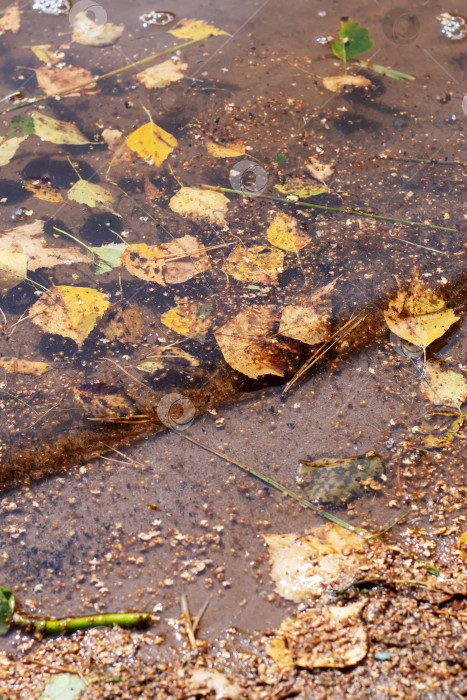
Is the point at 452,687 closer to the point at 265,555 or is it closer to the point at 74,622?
the point at 265,555

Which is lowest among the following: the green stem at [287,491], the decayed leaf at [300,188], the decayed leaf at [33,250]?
the green stem at [287,491]

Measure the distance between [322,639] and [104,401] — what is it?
789 mm

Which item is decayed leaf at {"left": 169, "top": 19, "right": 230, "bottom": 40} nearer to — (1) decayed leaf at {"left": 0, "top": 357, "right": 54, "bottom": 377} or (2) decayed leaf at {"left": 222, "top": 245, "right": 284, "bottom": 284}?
(2) decayed leaf at {"left": 222, "top": 245, "right": 284, "bottom": 284}

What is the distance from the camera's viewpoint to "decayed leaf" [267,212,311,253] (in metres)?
1.77

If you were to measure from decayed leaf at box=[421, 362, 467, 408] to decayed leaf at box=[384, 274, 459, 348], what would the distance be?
0.09 m

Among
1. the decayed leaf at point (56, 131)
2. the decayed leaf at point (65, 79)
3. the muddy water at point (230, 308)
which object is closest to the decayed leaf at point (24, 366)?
the muddy water at point (230, 308)

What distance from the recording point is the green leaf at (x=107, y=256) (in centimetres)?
175

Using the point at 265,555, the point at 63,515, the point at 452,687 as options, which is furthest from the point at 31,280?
the point at 452,687

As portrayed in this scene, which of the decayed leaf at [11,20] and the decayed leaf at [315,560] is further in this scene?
the decayed leaf at [11,20]

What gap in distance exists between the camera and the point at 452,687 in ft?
3.64

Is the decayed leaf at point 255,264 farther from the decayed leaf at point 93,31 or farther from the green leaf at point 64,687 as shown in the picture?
the decayed leaf at point 93,31

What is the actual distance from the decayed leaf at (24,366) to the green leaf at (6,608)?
0.56 metres

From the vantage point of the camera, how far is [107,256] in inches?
69.9

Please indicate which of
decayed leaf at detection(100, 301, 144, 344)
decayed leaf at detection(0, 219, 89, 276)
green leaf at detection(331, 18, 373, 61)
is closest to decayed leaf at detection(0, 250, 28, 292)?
decayed leaf at detection(0, 219, 89, 276)
